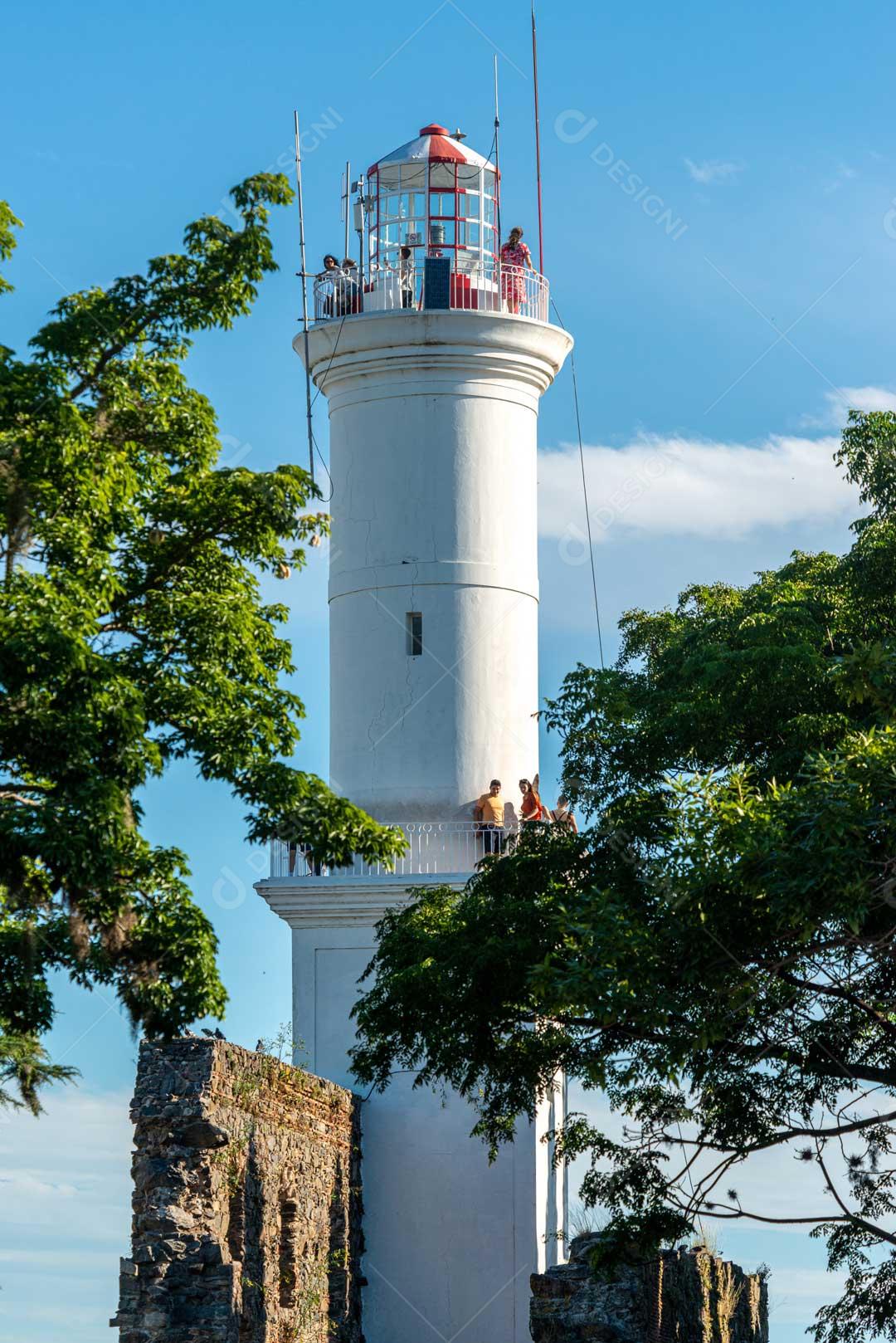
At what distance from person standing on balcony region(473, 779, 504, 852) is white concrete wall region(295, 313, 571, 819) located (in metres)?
0.28

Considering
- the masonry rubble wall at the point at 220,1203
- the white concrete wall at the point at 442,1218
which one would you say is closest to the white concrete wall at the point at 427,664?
the white concrete wall at the point at 442,1218

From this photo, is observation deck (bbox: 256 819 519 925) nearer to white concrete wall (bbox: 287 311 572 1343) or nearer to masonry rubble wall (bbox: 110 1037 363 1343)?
white concrete wall (bbox: 287 311 572 1343)

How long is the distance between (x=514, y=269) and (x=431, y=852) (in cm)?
797

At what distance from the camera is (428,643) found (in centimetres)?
2922

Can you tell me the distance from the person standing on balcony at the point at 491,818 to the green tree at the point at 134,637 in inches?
497

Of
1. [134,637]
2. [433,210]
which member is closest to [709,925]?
[134,637]

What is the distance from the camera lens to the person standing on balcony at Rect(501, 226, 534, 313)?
30344 millimetres

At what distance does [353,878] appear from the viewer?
91.7 feet

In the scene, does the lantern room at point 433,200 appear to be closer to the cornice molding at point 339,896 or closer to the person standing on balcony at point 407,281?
the person standing on balcony at point 407,281

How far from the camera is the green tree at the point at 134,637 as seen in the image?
45.4ft

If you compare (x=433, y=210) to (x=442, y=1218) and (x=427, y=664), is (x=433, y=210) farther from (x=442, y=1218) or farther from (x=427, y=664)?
(x=442, y=1218)

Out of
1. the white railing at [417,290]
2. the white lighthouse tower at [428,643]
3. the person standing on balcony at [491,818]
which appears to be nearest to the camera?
the white lighthouse tower at [428,643]

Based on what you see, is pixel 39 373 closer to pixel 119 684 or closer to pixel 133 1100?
pixel 119 684

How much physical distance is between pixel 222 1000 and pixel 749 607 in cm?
877
